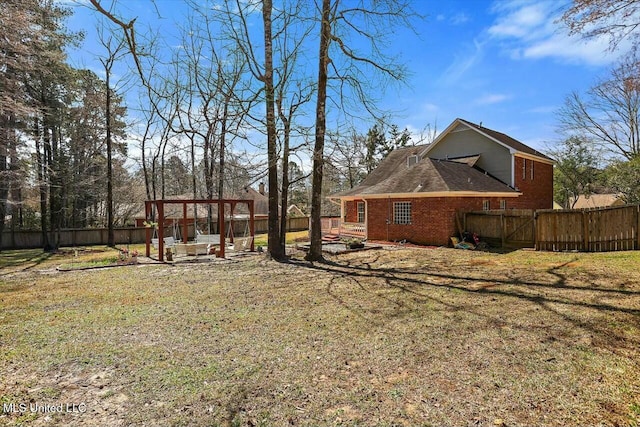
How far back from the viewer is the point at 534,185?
71.6ft

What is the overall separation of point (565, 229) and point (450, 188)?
15.1ft

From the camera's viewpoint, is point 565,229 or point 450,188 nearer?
point 565,229

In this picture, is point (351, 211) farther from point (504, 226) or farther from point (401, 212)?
point (504, 226)

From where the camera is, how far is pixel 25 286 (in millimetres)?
8859

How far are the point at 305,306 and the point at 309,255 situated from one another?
562 cm

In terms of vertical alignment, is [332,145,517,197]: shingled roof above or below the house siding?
below

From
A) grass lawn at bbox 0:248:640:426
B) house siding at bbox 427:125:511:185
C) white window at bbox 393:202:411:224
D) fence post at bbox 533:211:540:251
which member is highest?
house siding at bbox 427:125:511:185

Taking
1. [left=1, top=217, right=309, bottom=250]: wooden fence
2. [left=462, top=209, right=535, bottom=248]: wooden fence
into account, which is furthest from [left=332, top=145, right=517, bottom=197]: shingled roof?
[left=1, top=217, right=309, bottom=250]: wooden fence

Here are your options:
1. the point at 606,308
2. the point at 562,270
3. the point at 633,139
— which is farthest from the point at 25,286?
the point at 633,139

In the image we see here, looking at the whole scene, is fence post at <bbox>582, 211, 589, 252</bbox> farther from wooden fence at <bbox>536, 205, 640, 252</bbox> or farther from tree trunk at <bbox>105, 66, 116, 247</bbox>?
tree trunk at <bbox>105, 66, 116, 247</bbox>

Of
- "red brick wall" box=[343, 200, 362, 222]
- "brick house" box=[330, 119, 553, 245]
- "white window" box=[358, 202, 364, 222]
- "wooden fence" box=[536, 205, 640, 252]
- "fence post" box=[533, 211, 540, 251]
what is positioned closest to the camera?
"wooden fence" box=[536, 205, 640, 252]

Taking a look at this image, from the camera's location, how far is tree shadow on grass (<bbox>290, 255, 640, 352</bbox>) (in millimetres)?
5121

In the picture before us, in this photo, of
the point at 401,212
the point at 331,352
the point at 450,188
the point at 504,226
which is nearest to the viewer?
the point at 331,352

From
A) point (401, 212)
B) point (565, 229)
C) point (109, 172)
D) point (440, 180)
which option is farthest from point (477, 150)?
point (109, 172)
